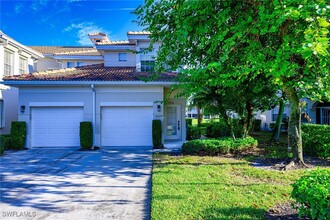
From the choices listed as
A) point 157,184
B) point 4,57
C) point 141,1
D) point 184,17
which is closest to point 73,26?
point 4,57

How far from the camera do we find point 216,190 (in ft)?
16.8

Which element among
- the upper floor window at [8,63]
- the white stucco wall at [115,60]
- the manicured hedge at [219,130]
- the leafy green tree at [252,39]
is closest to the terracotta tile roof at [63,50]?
the white stucco wall at [115,60]

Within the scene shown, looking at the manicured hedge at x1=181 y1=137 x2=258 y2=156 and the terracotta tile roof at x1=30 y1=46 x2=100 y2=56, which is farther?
the terracotta tile roof at x1=30 y1=46 x2=100 y2=56

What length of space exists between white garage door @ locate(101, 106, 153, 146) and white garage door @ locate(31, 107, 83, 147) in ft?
5.24

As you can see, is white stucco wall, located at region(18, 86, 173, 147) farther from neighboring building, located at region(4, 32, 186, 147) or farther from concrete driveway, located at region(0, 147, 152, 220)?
concrete driveway, located at region(0, 147, 152, 220)

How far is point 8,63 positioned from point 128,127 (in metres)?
9.82

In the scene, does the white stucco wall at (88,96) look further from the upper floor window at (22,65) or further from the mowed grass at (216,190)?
the mowed grass at (216,190)

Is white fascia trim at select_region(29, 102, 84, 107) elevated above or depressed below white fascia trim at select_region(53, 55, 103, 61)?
below

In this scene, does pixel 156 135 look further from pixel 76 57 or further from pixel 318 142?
pixel 76 57

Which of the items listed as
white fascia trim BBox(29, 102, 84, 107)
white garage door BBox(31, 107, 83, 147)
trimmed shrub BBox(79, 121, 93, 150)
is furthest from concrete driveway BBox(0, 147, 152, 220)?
white fascia trim BBox(29, 102, 84, 107)

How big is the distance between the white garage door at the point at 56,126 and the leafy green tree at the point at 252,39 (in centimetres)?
690

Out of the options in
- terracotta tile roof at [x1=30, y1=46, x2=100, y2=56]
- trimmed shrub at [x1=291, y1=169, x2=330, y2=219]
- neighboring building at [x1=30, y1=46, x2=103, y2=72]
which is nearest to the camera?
trimmed shrub at [x1=291, y1=169, x2=330, y2=219]

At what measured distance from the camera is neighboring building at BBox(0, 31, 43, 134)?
13688mm

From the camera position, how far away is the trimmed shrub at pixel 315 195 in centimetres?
289
